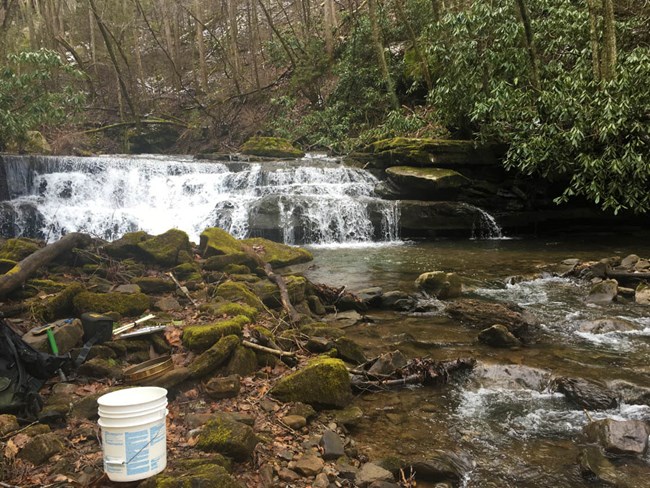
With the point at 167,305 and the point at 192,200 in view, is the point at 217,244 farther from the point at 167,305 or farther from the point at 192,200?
the point at 192,200

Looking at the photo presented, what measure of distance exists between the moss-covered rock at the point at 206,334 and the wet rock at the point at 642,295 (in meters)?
6.42

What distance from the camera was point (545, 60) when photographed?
1448 cm

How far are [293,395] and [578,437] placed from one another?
232cm

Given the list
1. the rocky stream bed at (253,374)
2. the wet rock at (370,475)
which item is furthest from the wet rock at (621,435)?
the wet rock at (370,475)

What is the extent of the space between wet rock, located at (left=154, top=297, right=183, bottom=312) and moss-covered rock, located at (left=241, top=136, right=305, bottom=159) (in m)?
13.4

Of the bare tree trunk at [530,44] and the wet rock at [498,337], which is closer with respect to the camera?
the wet rock at [498,337]

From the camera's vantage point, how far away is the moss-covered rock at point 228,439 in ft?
10.8

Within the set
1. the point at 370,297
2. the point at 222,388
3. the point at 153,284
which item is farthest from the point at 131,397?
the point at 370,297

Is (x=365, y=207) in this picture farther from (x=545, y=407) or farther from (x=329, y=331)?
(x=545, y=407)

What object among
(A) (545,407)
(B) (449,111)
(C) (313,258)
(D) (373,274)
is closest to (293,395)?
(A) (545,407)

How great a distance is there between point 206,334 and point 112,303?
1.34 m

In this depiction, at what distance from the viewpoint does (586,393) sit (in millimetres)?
4738

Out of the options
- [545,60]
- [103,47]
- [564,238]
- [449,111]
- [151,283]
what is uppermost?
[103,47]

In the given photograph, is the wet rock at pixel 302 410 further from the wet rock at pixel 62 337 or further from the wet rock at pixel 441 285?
the wet rock at pixel 441 285
